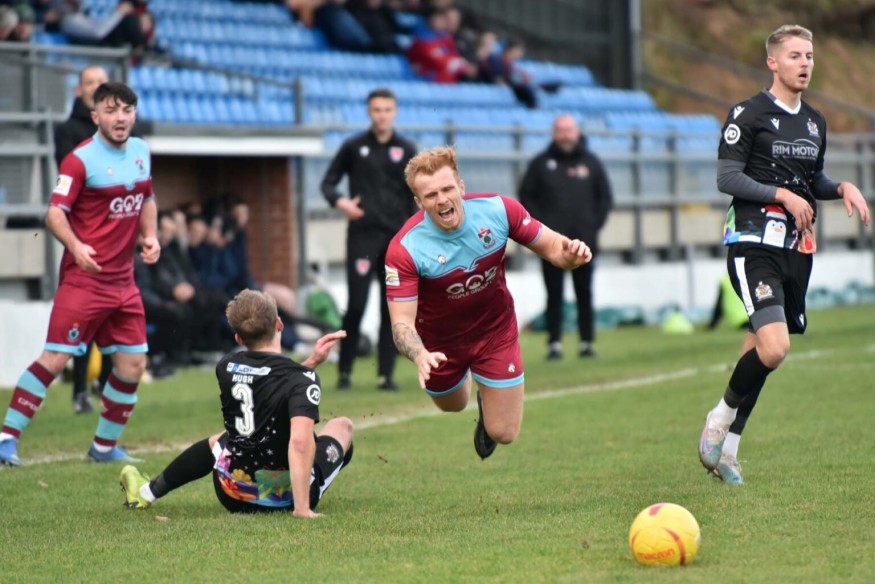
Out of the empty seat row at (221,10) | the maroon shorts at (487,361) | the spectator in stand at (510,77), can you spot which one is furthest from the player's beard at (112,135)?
the spectator in stand at (510,77)

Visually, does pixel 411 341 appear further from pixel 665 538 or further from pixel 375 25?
pixel 375 25

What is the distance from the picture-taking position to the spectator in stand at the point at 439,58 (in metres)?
23.3

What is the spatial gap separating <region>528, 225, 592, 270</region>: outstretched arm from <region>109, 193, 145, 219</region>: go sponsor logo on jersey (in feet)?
9.11

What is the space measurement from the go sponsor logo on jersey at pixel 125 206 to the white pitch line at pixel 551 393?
5.18ft

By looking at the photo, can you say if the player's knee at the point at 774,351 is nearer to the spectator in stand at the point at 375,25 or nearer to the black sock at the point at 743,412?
the black sock at the point at 743,412

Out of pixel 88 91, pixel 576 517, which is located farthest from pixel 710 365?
pixel 576 517

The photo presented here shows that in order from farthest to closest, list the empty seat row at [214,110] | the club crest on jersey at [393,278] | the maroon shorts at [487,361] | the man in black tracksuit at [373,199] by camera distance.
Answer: the empty seat row at [214,110] → the man in black tracksuit at [373,199] → the maroon shorts at [487,361] → the club crest on jersey at [393,278]

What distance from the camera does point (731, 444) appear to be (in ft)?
23.9

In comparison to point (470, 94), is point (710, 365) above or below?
below

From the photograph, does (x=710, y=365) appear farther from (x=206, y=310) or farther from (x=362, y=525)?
(x=362, y=525)

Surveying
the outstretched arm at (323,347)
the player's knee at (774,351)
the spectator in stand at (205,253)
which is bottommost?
the spectator in stand at (205,253)

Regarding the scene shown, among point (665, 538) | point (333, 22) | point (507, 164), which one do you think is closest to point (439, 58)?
point (333, 22)

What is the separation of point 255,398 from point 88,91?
4083mm

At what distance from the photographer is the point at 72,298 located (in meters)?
8.39
